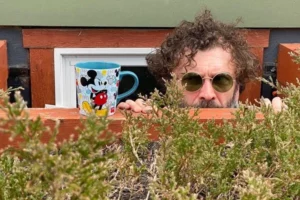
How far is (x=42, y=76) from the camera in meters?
3.11

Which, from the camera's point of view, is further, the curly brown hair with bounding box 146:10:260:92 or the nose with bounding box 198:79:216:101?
the curly brown hair with bounding box 146:10:260:92

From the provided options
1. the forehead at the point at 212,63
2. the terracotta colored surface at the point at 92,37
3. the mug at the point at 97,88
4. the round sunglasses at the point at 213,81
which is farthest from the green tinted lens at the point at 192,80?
the terracotta colored surface at the point at 92,37

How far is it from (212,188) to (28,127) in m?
0.45

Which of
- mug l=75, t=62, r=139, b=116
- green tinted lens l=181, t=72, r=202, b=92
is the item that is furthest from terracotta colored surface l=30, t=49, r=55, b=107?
mug l=75, t=62, r=139, b=116

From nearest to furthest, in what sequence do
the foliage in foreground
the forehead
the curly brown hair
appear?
the foliage in foreground
the forehead
the curly brown hair

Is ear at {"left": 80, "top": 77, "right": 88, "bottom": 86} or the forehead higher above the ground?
the forehead

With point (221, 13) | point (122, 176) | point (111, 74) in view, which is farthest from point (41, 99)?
point (122, 176)

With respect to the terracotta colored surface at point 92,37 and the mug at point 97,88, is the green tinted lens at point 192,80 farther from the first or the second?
the terracotta colored surface at point 92,37

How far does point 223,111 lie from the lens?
1.46 m

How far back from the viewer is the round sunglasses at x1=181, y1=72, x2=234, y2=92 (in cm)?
225

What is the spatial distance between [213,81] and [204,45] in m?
0.28

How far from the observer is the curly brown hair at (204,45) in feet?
8.38

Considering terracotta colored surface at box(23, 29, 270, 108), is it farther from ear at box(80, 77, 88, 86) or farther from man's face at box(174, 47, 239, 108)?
ear at box(80, 77, 88, 86)

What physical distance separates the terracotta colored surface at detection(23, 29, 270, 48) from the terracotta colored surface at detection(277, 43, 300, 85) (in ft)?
0.81
